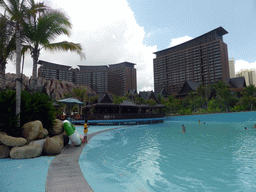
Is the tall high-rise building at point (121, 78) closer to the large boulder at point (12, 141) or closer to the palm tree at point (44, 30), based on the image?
the palm tree at point (44, 30)

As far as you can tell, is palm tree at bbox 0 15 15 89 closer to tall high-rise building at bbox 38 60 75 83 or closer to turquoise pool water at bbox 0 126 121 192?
turquoise pool water at bbox 0 126 121 192

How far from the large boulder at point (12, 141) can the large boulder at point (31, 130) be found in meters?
0.31

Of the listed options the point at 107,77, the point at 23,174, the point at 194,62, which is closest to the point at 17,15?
the point at 23,174

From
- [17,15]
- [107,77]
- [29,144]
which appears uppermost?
[107,77]

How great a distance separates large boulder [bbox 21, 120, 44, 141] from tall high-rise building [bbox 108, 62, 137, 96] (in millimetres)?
108520

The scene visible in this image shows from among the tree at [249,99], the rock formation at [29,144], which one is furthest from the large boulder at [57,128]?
the tree at [249,99]

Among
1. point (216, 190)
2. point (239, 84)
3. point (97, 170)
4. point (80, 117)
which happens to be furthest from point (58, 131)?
point (239, 84)

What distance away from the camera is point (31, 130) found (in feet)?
21.6

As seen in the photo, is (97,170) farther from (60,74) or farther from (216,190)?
(60,74)

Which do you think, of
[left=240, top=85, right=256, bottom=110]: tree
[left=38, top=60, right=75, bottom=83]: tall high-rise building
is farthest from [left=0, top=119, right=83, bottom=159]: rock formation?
[left=38, top=60, right=75, bottom=83]: tall high-rise building

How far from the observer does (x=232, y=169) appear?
18.1 feet

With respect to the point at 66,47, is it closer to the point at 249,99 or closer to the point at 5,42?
the point at 5,42

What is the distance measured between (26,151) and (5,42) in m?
5.29

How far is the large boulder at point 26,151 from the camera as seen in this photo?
5.96 meters
